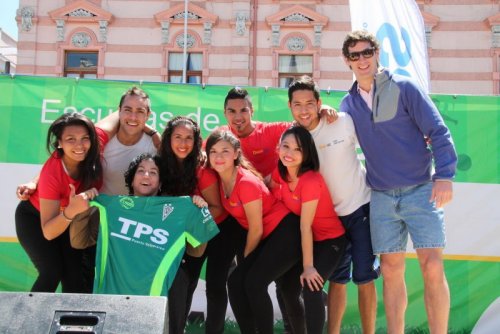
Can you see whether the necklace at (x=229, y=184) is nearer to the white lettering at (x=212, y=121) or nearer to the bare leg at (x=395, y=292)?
the bare leg at (x=395, y=292)

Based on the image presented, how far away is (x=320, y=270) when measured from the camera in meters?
3.54

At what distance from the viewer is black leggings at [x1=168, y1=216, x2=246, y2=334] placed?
137 inches

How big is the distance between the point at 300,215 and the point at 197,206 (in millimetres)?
681

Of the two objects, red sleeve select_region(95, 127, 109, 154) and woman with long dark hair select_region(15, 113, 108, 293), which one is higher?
red sleeve select_region(95, 127, 109, 154)

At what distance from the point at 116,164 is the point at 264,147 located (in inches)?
42.5

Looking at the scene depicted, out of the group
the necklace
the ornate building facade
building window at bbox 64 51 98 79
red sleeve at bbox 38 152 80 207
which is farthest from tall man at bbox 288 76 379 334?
building window at bbox 64 51 98 79

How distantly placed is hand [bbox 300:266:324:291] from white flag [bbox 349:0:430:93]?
8.55ft

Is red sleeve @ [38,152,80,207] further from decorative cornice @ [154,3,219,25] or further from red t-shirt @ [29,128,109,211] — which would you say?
decorative cornice @ [154,3,219,25]

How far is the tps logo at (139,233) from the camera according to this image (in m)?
3.45

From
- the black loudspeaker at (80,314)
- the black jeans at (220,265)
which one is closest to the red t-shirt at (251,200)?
the black jeans at (220,265)

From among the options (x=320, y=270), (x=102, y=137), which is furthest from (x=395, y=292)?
(x=102, y=137)

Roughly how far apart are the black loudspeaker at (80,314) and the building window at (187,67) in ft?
43.3

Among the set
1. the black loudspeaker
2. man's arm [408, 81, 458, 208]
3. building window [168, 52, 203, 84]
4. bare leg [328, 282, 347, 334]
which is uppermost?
building window [168, 52, 203, 84]

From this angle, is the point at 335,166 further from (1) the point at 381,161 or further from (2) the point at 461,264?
(2) the point at 461,264
